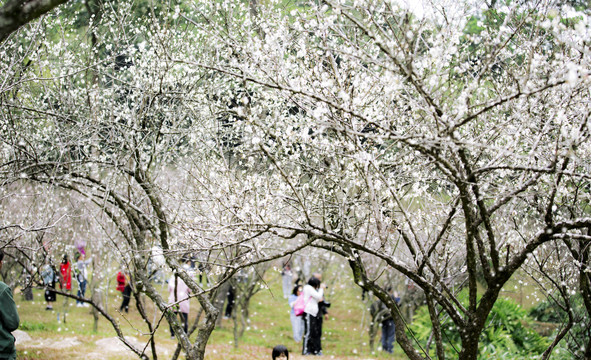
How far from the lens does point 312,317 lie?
11180mm

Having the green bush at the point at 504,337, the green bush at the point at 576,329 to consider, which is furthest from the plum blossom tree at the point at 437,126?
the green bush at the point at 504,337

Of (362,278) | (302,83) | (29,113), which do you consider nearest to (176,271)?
(362,278)

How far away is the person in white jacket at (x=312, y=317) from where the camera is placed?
36.5ft

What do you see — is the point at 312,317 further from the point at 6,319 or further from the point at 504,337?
the point at 6,319

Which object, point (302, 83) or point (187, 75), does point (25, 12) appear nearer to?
point (302, 83)

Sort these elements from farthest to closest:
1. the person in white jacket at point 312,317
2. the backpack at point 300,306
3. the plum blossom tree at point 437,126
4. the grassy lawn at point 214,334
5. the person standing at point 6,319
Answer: the backpack at point 300,306 → the person in white jacket at point 312,317 → the grassy lawn at point 214,334 → the person standing at point 6,319 → the plum blossom tree at point 437,126

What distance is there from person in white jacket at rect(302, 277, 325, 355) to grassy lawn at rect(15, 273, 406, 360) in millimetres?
339

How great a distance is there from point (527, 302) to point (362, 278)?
43.6 ft

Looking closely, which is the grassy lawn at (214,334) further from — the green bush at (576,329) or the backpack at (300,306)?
the green bush at (576,329)

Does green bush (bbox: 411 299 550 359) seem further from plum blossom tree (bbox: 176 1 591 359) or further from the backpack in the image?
plum blossom tree (bbox: 176 1 591 359)

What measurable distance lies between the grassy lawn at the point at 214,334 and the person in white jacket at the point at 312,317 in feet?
1.11

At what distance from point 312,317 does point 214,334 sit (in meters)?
3.82

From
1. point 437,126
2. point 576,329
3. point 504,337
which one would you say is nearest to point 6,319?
point 437,126

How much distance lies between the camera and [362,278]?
184 inches
